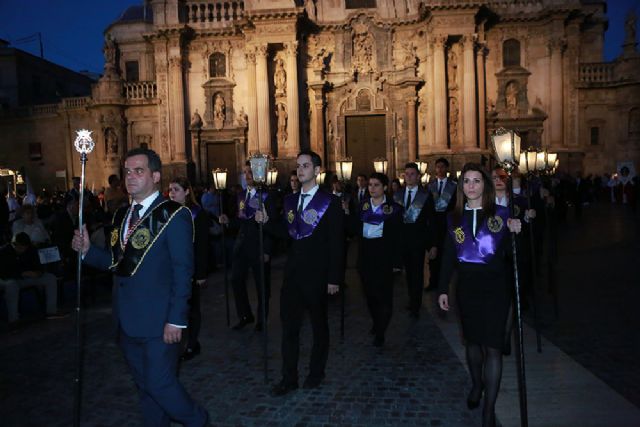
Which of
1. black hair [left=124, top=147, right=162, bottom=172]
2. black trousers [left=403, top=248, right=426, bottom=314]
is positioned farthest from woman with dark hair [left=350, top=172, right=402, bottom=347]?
black hair [left=124, top=147, right=162, bottom=172]

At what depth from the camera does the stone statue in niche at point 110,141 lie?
27438 mm

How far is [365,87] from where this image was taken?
27.0m

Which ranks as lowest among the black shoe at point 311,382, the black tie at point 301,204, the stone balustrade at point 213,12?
the black shoe at point 311,382

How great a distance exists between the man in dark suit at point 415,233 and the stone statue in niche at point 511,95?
781 inches

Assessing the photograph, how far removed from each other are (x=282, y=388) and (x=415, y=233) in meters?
4.19

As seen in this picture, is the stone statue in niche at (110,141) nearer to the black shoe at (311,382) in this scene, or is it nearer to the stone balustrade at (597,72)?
the black shoe at (311,382)

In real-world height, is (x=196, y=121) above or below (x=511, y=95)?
below

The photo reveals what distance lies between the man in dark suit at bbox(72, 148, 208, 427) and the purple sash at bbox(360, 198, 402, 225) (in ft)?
12.5

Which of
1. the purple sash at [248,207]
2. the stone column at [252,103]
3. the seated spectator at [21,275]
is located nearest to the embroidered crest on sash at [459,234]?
the purple sash at [248,207]

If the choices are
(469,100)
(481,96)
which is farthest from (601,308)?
(481,96)

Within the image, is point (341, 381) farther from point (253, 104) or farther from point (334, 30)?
point (334, 30)

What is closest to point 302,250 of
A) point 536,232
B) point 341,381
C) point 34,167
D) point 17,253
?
point 341,381

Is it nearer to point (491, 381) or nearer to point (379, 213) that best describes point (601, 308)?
point (379, 213)

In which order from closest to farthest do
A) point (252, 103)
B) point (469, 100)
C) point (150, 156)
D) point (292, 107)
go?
point (150, 156)
point (469, 100)
point (292, 107)
point (252, 103)
